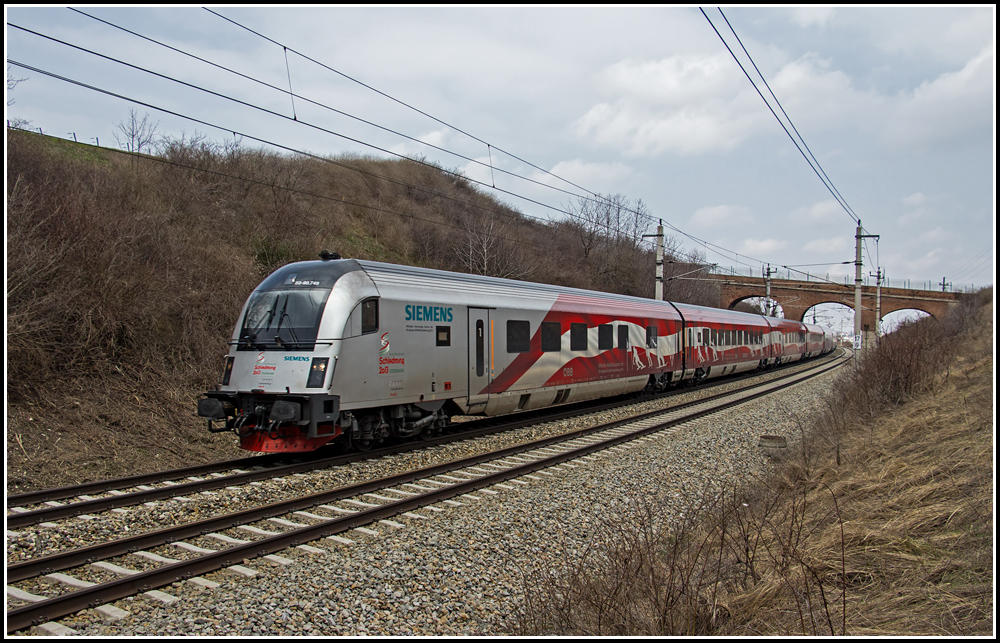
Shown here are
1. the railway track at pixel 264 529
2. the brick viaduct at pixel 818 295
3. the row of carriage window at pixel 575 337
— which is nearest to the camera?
the railway track at pixel 264 529

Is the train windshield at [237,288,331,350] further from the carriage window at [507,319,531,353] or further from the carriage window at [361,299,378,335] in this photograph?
the carriage window at [507,319,531,353]

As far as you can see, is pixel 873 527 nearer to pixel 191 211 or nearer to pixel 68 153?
pixel 191 211

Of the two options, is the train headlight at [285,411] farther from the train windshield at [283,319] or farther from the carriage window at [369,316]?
the carriage window at [369,316]

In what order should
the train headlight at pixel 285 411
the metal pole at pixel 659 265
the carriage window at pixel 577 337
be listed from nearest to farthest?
the train headlight at pixel 285 411
the carriage window at pixel 577 337
the metal pole at pixel 659 265

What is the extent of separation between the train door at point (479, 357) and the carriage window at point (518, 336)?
0.73 metres

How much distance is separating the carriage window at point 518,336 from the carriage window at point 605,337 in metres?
3.35

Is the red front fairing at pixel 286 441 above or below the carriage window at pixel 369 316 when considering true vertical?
below

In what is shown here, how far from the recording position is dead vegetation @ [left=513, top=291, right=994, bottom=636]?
13.1 feet

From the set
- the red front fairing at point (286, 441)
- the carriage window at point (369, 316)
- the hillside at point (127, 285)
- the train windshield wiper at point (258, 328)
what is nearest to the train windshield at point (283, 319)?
the train windshield wiper at point (258, 328)

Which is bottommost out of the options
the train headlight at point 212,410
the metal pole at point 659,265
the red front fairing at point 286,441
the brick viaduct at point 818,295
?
the red front fairing at point 286,441

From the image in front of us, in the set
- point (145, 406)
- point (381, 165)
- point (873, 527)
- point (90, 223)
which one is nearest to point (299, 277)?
point (145, 406)

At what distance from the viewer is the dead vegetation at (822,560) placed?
3.99 metres

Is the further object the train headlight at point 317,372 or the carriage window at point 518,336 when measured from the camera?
the carriage window at point 518,336

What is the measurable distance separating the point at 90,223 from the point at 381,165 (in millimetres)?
40962
